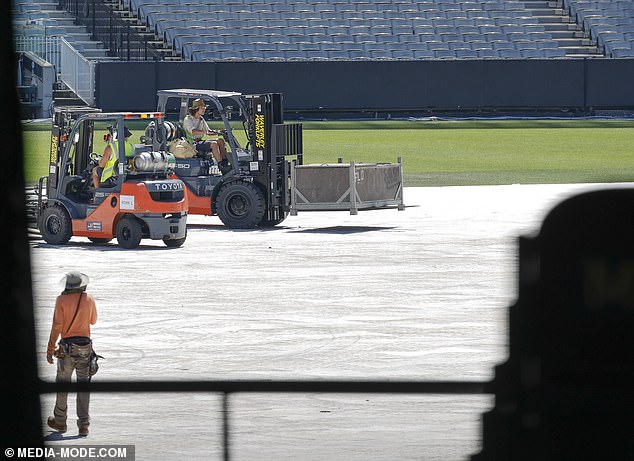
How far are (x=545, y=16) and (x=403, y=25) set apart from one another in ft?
25.8

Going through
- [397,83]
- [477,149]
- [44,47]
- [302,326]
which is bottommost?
[302,326]

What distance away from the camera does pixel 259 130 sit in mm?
22109

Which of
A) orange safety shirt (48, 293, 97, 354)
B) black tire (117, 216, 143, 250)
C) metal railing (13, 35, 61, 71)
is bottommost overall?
orange safety shirt (48, 293, 97, 354)

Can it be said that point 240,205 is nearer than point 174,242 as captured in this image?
No

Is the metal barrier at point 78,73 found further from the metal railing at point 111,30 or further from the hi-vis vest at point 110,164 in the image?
the hi-vis vest at point 110,164

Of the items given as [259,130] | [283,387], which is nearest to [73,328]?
[283,387]

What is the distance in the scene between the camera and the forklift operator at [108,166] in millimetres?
19219

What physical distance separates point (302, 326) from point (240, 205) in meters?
9.61

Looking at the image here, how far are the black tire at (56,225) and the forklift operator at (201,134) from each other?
10.5 feet

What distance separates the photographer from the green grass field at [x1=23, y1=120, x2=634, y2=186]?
34.5 meters

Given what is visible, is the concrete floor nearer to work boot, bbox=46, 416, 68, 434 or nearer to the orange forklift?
work boot, bbox=46, 416, 68, 434

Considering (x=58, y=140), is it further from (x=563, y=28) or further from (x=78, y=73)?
(x=563, y=28)

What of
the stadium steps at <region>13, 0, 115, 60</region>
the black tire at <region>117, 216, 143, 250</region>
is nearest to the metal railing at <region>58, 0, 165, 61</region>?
the stadium steps at <region>13, 0, 115, 60</region>

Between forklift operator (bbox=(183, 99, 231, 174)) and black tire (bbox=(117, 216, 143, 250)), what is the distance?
3.17 metres
